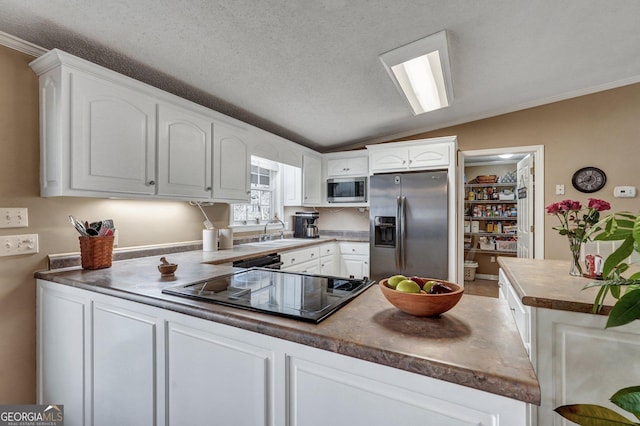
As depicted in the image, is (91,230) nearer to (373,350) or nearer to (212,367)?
(212,367)

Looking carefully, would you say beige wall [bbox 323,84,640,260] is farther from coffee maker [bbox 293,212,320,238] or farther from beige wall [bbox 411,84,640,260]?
coffee maker [bbox 293,212,320,238]

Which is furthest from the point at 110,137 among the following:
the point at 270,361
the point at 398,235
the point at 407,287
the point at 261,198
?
the point at 398,235

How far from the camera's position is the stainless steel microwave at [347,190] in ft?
12.8

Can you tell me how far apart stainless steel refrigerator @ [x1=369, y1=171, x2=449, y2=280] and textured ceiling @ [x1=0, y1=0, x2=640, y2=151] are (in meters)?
0.87

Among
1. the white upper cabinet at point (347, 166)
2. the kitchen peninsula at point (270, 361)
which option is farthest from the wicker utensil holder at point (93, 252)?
the white upper cabinet at point (347, 166)

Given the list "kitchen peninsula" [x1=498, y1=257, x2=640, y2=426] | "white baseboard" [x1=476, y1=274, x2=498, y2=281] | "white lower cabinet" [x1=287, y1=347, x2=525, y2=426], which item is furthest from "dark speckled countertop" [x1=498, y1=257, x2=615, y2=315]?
"white baseboard" [x1=476, y1=274, x2=498, y2=281]

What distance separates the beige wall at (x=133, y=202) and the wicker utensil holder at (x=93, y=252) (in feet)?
0.63

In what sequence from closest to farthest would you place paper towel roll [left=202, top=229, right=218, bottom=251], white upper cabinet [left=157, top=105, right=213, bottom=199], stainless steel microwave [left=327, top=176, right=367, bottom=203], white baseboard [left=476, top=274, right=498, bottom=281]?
white upper cabinet [left=157, top=105, right=213, bottom=199] → paper towel roll [left=202, top=229, right=218, bottom=251] → stainless steel microwave [left=327, top=176, right=367, bottom=203] → white baseboard [left=476, top=274, right=498, bottom=281]

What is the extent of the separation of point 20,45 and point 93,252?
1229 millimetres

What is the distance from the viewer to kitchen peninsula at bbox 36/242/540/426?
68 centimetres

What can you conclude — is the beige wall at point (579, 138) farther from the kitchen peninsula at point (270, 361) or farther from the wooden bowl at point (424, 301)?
the wooden bowl at point (424, 301)

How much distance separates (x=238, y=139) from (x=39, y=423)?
2.29 metres

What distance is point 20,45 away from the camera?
5.26 ft

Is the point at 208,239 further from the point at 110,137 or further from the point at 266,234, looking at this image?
the point at 110,137
